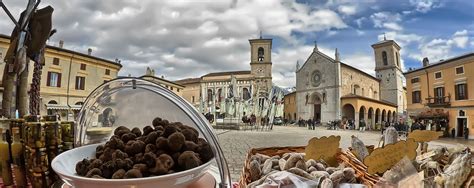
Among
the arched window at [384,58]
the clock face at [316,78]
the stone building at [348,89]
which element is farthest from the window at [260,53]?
the arched window at [384,58]

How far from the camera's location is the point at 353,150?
0.64 m

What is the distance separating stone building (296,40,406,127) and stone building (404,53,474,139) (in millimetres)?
5075

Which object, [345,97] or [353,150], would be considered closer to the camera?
[353,150]

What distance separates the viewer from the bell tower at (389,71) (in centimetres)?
1697

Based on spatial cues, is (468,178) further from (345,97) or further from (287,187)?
(345,97)

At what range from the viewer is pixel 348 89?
18438 millimetres

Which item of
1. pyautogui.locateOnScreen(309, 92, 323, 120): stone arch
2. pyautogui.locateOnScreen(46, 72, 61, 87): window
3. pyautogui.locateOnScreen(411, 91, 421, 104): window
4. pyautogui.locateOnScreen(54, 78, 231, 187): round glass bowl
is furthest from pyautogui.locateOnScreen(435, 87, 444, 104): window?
pyautogui.locateOnScreen(46, 72, 61, 87): window

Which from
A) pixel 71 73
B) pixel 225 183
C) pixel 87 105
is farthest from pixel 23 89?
pixel 71 73

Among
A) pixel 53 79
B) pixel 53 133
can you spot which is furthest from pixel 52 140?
pixel 53 79

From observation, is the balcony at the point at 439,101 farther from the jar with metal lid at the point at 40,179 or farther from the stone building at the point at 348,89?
the jar with metal lid at the point at 40,179

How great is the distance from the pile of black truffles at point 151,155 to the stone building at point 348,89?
55.9 feet

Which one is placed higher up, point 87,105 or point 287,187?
point 87,105

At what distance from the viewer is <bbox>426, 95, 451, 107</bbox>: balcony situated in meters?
9.90

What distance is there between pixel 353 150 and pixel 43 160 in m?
0.65
